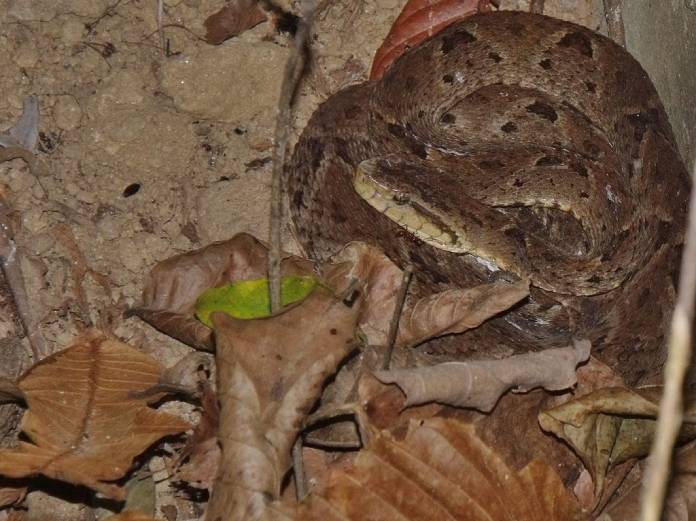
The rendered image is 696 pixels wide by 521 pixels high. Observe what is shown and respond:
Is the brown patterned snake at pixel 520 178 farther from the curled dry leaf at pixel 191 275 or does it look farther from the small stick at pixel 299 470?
the small stick at pixel 299 470

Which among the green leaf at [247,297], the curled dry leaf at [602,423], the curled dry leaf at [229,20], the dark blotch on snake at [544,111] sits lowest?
the curled dry leaf at [602,423]

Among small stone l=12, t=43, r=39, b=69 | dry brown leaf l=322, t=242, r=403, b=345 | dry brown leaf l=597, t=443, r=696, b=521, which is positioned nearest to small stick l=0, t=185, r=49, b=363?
small stone l=12, t=43, r=39, b=69

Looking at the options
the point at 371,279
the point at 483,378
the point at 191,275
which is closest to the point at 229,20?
the point at 191,275

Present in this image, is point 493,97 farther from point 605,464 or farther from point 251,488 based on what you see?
point 251,488

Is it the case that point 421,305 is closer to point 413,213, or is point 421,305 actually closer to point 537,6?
point 413,213

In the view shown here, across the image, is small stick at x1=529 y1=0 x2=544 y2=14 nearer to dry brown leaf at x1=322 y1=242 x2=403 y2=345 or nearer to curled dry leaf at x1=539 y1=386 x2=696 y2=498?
dry brown leaf at x1=322 y1=242 x2=403 y2=345

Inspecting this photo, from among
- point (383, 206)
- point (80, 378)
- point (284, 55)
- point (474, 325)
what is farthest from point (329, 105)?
point (80, 378)

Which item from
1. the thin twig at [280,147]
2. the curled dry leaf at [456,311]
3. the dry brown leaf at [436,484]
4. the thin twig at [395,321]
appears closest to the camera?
the thin twig at [280,147]

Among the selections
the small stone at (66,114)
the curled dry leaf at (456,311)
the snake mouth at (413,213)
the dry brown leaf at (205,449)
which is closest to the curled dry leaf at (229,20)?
the small stone at (66,114)
